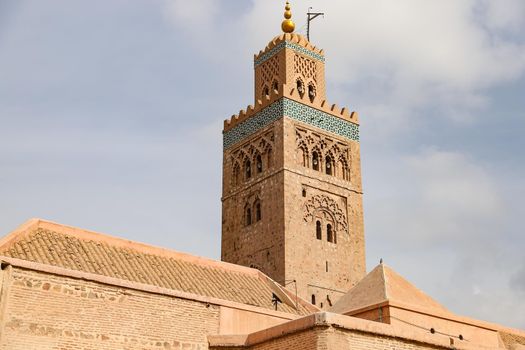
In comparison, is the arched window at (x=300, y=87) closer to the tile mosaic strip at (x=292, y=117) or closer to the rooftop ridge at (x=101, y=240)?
the tile mosaic strip at (x=292, y=117)

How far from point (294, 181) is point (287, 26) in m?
6.07

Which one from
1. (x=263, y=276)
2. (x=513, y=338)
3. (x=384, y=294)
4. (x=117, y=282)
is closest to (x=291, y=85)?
(x=263, y=276)

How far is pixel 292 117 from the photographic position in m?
22.9

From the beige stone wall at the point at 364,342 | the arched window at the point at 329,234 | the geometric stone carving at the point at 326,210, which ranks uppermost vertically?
the geometric stone carving at the point at 326,210

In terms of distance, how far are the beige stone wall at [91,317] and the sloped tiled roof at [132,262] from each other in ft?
2.59

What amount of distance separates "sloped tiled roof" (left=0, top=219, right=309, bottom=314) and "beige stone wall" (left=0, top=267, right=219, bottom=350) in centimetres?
79

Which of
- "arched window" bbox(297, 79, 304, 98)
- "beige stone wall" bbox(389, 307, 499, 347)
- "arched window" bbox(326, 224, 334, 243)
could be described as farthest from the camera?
"arched window" bbox(297, 79, 304, 98)

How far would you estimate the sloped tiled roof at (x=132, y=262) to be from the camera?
12.4 m

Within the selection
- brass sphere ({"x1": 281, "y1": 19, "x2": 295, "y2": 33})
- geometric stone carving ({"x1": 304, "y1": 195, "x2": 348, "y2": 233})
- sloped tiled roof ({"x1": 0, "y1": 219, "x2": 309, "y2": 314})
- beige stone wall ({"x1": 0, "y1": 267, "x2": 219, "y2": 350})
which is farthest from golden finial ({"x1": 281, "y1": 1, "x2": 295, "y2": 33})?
beige stone wall ({"x1": 0, "y1": 267, "x2": 219, "y2": 350})

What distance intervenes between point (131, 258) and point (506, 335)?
28.9 ft

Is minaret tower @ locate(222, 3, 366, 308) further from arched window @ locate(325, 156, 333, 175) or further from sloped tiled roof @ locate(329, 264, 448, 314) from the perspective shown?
sloped tiled roof @ locate(329, 264, 448, 314)

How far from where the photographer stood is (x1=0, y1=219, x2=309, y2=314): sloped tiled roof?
12.4 meters

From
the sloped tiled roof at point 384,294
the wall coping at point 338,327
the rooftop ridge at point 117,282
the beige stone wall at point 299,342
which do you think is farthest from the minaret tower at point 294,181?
the beige stone wall at point 299,342

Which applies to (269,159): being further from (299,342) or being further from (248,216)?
(299,342)
